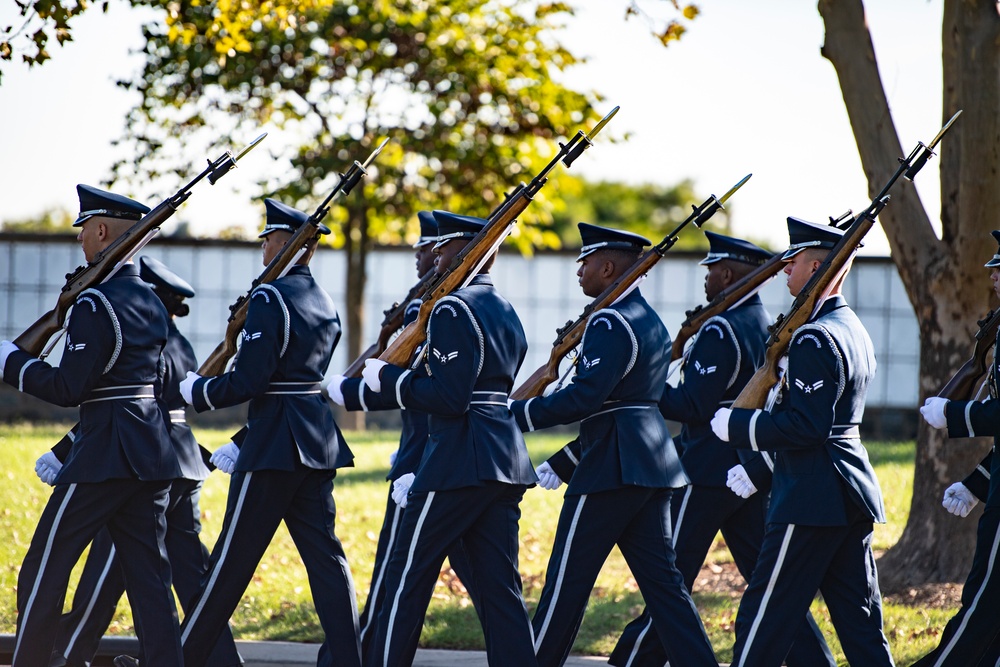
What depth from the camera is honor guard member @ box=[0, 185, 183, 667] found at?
5414 millimetres

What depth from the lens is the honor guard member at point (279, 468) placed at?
5.62m

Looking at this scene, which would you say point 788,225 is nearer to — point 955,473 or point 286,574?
point 955,473

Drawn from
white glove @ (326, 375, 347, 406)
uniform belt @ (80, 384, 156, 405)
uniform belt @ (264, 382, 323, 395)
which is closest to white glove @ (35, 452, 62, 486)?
uniform belt @ (80, 384, 156, 405)

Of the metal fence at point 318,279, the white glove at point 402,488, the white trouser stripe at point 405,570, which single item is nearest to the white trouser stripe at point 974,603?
the white trouser stripe at point 405,570

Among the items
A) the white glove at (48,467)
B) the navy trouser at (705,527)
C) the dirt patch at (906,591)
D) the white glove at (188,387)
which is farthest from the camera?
the dirt patch at (906,591)

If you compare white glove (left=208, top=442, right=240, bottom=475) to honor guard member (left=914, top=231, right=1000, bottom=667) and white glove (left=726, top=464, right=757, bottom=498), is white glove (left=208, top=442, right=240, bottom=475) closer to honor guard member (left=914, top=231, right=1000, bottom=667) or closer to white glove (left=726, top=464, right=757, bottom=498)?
white glove (left=726, top=464, right=757, bottom=498)

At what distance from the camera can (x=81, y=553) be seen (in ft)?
18.1

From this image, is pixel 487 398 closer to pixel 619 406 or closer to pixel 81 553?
pixel 619 406

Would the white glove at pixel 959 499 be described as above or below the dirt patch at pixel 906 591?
above

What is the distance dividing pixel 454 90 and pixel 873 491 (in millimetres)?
11593

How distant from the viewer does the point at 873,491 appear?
512cm

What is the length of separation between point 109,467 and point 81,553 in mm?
389

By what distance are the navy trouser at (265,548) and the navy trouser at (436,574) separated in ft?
1.25

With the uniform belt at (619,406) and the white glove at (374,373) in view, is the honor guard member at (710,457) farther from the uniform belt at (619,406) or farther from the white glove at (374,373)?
the white glove at (374,373)
